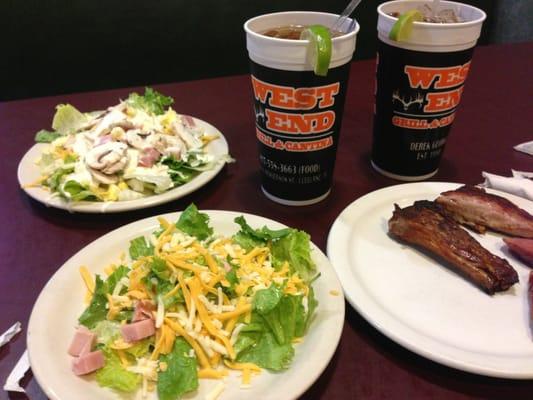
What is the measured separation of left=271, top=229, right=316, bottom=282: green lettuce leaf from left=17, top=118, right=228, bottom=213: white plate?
0.31 m

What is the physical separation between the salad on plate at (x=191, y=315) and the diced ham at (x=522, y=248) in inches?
15.0

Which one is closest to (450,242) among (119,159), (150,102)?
(119,159)

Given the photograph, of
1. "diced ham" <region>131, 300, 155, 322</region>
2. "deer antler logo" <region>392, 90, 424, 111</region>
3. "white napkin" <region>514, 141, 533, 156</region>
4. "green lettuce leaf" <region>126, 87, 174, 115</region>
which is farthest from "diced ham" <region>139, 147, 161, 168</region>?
"white napkin" <region>514, 141, 533, 156</region>

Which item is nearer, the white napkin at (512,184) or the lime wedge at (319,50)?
the lime wedge at (319,50)

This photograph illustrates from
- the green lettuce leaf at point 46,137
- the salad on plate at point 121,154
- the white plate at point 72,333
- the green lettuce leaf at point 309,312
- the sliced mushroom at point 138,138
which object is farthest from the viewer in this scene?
the green lettuce leaf at point 46,137

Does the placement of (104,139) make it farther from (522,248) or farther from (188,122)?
(522,248)

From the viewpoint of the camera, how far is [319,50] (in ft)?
2.81

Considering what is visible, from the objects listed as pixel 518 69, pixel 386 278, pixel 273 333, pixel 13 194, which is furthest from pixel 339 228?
pixel 518 69

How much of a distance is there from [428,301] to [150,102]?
955 mm

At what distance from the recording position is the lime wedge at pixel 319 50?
85cm

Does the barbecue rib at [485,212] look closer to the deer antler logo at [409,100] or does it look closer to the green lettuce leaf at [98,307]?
the deer antler logo at [409,100]

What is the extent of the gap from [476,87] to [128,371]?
1.46 meters

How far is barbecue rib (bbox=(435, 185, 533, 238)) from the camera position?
951mm

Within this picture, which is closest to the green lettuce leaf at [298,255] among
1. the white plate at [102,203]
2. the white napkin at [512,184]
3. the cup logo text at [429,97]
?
the white plate at [102,203]
